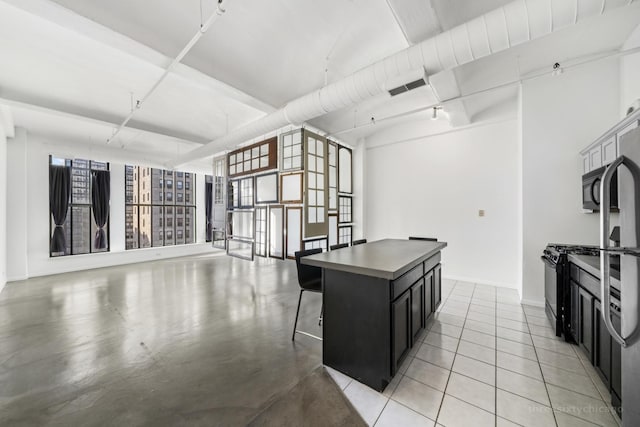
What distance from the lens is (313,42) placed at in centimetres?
289

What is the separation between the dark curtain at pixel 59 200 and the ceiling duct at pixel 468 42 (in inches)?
259

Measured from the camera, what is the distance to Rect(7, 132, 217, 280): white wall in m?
5.16

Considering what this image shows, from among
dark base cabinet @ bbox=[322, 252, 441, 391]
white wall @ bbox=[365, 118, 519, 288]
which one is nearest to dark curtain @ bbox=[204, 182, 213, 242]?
white wall @ bbox=[365, 118, 519, 288]

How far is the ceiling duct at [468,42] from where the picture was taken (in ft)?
5.90

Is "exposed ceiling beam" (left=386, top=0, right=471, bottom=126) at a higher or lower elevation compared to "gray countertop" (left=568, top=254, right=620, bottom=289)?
higher

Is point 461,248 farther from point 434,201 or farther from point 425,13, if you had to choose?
point 425,13

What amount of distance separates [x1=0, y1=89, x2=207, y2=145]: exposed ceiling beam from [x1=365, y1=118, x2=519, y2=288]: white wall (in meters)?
5.18

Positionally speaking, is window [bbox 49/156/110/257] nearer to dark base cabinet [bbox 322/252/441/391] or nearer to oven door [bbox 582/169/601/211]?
dark base cabinet [bbox 322/252/441/391]

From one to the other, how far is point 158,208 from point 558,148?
9680 millimetres

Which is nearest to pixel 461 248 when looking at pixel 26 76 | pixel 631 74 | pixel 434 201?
pixel 434 201

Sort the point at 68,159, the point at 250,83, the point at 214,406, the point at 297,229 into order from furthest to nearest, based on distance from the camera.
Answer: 1. the point at 68,159
2. the point at 297,229
3. the point at 250,83
4. the point at 214,406

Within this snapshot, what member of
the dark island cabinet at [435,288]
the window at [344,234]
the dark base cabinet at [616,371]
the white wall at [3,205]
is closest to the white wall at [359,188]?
the window at [344,234]

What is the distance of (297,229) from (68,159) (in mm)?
6107

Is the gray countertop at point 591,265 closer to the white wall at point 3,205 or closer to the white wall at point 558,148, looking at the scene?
the white wall at point 558,148
